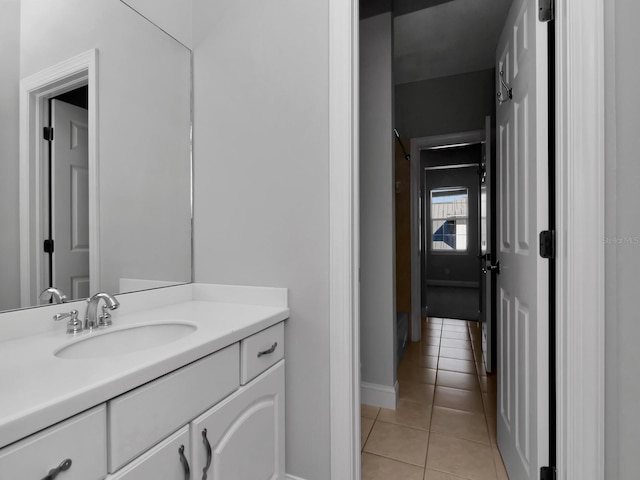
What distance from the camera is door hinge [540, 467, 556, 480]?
1.08 m

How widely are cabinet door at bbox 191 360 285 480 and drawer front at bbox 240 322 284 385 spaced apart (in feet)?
0.10

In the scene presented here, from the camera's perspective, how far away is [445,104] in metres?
3.38

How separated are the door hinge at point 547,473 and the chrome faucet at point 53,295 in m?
1.68

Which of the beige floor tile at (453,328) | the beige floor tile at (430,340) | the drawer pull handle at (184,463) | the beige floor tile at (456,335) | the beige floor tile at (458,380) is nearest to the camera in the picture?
the drawer pull handle at (184,463)

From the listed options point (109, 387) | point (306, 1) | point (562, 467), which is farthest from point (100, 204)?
point (562, 467)

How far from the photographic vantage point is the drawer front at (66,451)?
0.55 meters

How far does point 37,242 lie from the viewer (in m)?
1.07

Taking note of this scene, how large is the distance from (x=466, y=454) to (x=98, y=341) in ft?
5.64

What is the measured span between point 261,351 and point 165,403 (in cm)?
41

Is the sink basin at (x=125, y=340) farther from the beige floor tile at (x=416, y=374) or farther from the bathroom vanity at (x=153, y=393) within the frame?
the beige floor tile at (x=416, y=374)

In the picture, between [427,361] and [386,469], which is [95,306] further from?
[427,361]

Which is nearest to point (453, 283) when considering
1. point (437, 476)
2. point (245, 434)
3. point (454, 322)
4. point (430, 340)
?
point (454, 322)

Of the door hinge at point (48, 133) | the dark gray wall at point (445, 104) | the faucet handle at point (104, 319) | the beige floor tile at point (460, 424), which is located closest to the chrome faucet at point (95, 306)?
the faucet handle at point (104, 319)

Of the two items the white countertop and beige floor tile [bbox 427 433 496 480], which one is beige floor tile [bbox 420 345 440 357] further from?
the white countertop
